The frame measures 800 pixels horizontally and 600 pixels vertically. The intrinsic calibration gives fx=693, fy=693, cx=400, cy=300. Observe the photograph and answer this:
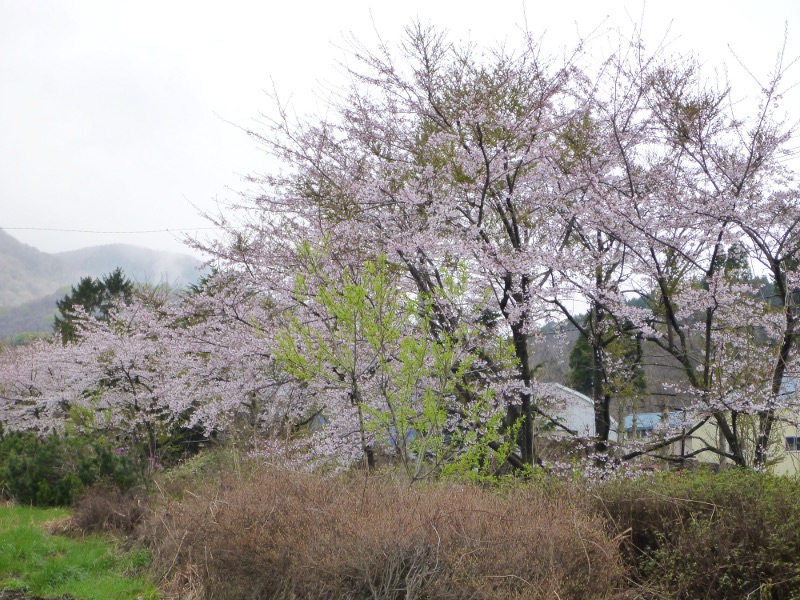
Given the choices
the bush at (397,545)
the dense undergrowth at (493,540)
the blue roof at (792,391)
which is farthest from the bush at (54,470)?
the blue roof at (792,391)

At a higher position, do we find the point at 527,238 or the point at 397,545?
the point at 527,238

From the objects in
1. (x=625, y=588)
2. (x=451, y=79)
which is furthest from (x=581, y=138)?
(x=625, y=588)

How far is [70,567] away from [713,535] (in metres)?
5.33

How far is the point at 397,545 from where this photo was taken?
4.04m

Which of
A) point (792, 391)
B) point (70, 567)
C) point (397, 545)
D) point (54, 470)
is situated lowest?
point (70, 567)

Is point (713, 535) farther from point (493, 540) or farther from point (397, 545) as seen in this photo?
point (397, 545)

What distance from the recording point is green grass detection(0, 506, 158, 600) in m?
5.62

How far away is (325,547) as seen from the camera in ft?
14.1

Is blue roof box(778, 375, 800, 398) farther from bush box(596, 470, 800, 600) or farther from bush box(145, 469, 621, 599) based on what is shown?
bush box(145, 469, 621, 599)

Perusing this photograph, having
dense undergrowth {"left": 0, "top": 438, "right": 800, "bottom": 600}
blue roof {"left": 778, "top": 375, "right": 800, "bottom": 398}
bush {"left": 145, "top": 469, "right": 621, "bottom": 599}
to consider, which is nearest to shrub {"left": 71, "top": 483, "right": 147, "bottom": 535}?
dense undergrowth {"left": 0, "top": 438, "right": 800, "bottom": 600}

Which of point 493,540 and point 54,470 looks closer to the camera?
point 493,540

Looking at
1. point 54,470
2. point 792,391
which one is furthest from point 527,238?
point 54,470

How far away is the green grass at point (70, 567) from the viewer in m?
5.62

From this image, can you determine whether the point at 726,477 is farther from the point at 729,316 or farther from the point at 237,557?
the point at 729,316
